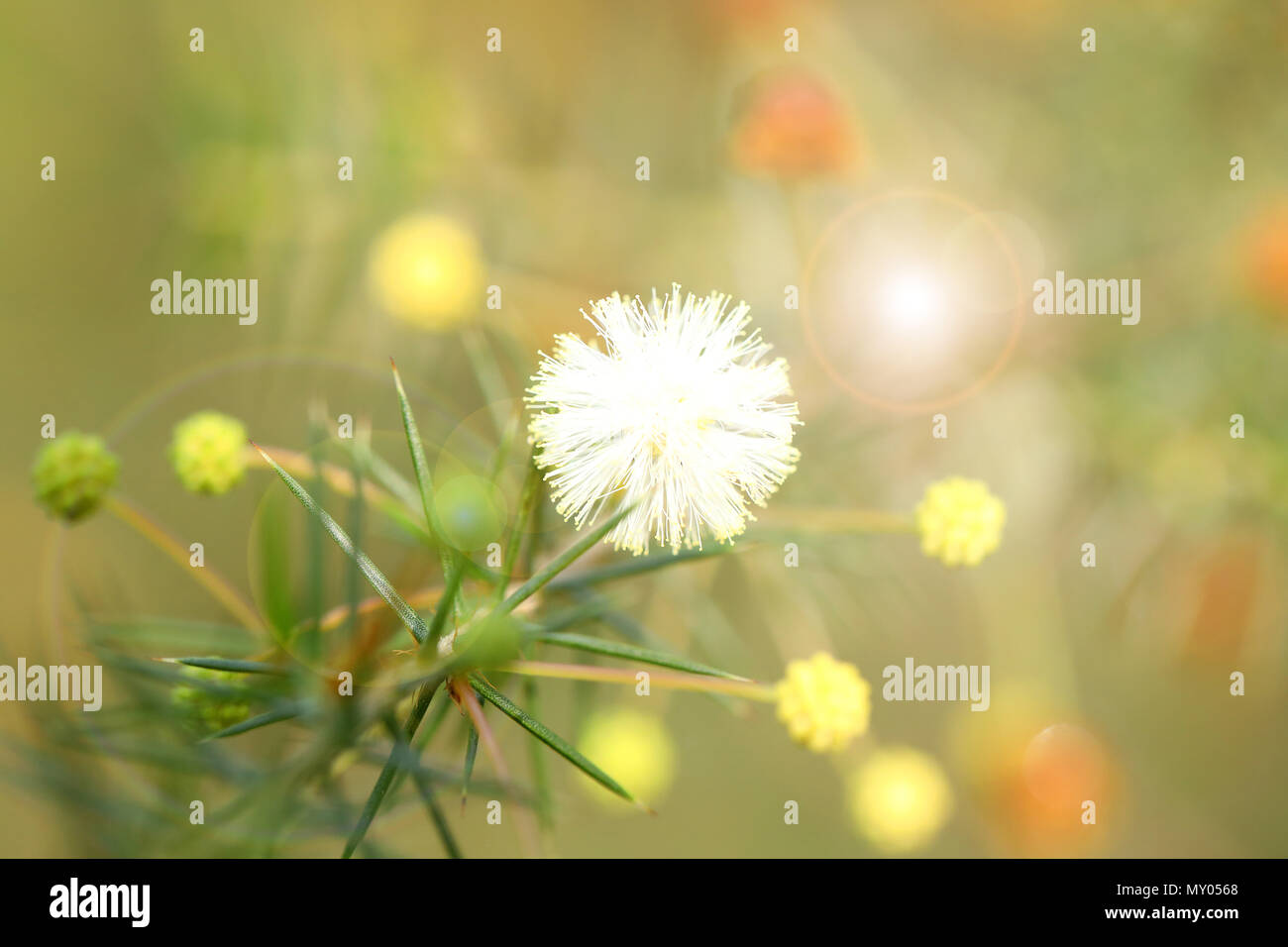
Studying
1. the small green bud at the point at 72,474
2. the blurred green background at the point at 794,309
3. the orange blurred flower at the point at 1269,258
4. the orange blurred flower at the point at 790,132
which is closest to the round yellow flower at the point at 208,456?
the small green bud at the point at 72,474

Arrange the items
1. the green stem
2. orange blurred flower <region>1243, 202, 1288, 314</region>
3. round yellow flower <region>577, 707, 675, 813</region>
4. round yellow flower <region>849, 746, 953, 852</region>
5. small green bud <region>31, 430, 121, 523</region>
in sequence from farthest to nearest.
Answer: orange blurred flower <region>1243, 202, 1288, 314</region>, round yellow flower <region>577, 707, 675, 813</region>, round yellow flower <region>849, 746, 953, 852</region>, small green bud <region>31, 430, 121, 523</region>, the green stem

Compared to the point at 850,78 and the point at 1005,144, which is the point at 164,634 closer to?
the point at 850,78

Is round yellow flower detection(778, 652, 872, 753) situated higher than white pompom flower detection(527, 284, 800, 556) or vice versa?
white pompom flower detection(527, 284, 800, 556)

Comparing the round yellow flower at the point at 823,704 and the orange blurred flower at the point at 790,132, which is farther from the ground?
the orange blurred flower at the point at 790,132

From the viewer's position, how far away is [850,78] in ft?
5.27

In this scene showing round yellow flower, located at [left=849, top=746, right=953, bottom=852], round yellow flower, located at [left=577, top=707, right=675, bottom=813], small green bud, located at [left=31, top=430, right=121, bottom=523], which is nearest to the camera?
small green bud, located at [left=31, top=430, right=121, bottom=523]

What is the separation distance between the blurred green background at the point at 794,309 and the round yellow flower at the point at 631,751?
0.48 feet

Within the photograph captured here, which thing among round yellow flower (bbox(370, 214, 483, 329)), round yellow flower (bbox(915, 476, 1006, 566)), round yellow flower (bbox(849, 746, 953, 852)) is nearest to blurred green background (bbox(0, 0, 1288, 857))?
round yellow flower (bbox(370, 214, 483, 329))

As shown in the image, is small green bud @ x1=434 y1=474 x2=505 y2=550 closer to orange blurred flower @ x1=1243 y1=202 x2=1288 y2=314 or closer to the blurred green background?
the blurred green background

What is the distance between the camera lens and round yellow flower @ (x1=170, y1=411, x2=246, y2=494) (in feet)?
2.37

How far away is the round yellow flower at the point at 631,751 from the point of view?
117 cm

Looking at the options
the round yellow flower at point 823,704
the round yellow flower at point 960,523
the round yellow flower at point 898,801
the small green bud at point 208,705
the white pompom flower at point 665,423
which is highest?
the white pompom flower at point 665,423

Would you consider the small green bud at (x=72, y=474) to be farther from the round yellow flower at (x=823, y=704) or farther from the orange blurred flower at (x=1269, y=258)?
the orange blurred flower at (x=1269, y=258)
